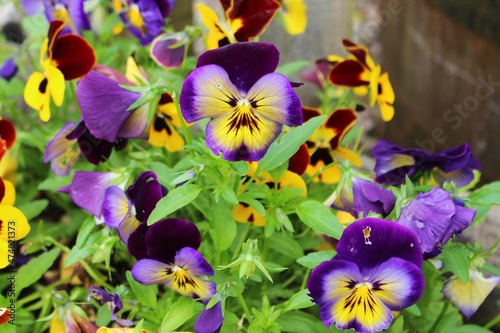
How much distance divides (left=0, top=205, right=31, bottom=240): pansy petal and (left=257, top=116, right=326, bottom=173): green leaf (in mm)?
319

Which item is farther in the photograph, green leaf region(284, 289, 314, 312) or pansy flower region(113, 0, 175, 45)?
pansy flower region(113, 0, 175, 45)

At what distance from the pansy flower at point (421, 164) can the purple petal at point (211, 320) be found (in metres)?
0.33

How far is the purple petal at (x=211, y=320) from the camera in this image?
2.80ft

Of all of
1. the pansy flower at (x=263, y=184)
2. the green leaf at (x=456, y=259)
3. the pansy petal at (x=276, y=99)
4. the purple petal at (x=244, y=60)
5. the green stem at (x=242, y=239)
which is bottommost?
the green stem at (x=242, y=239)

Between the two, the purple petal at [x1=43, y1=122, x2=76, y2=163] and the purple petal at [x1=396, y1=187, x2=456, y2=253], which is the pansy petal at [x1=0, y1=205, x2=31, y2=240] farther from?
the purple petal at [x1=396, y1=187, x2=456, y2=253]

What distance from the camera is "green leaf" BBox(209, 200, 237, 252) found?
3.04 feet

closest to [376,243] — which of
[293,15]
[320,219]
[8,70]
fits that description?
[320,219]

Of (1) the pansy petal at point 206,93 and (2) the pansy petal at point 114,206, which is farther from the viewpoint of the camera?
(2) the pansy petal at point 114,206

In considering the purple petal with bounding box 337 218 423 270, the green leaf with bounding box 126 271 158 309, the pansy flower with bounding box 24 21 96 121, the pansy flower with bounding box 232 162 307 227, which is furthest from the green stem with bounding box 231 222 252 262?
the pansy flower with bounding box 24 21 96 121

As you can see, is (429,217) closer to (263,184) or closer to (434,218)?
(434,218)

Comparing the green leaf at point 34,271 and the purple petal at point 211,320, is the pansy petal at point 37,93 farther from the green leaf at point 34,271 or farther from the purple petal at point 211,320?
the purple petal at point 211,320

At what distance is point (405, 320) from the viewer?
1005mm

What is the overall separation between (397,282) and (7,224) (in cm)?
51

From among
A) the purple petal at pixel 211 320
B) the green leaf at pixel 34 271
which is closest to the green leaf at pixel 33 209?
the green leaf at pixel 34 271
